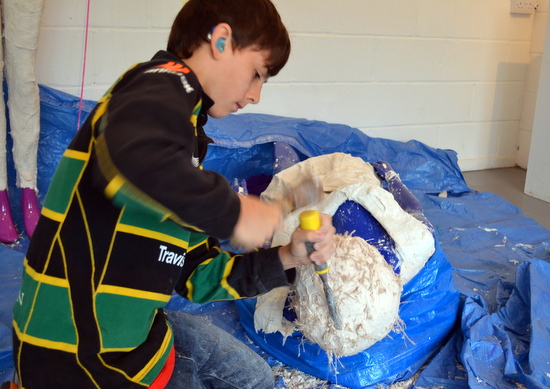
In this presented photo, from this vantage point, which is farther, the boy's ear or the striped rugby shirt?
the boy's ear

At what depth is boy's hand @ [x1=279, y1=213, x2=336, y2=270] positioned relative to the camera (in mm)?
1083

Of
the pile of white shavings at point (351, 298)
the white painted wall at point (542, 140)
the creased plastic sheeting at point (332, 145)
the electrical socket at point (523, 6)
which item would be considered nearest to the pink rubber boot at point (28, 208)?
the creased plastic sheeting at point (332, 145)

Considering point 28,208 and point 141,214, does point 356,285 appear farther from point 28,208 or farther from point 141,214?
point 28,208

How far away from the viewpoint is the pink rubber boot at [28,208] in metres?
2.50

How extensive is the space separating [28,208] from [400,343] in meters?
1.72

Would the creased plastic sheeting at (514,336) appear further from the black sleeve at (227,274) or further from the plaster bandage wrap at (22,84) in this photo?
the plaster bandage wrap at (22,84)

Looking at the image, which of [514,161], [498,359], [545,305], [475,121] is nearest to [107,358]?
[498,359]

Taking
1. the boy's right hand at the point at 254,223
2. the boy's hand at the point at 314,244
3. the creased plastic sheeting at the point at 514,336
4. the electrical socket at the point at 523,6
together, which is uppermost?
the electrical socket at the point at 523,6

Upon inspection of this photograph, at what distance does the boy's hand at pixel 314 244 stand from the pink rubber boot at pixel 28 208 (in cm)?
173

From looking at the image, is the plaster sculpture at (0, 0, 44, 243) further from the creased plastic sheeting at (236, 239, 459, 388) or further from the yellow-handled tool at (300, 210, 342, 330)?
the yellow-handled tool at (300, 210, 342, 330)

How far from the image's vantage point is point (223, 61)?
103 cm

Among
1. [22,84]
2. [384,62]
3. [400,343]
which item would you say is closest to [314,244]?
[400,343]

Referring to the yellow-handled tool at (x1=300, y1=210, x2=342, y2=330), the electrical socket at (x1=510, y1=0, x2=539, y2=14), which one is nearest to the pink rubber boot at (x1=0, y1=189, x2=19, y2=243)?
the yellow-handled tool at (x1=300, y1=210, x2=342, y2=330)

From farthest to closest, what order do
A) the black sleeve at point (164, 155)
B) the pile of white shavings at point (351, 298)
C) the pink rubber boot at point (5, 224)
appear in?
the pink rubber boot at point (5, 224)
the pile of white shavings at point (351, 298)
the black sleeve at point (164, 155)
